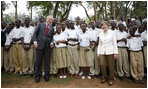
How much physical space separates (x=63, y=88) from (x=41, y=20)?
7.98 ft

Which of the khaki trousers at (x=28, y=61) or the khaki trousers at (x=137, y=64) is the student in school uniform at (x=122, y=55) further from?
the khaki trousers at (x=28, y=61)

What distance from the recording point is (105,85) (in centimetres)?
407

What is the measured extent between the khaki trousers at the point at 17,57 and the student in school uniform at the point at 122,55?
3.34 m

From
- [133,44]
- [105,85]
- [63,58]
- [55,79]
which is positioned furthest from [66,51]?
[133,44]

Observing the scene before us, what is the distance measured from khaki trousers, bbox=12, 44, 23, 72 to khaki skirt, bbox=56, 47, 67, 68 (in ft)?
4.40

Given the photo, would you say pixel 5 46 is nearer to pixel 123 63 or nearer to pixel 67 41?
pixel 67 41

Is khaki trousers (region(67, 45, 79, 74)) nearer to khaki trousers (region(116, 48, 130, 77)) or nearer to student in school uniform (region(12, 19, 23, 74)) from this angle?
khaki trousers (region(116, 48, 130, 77))

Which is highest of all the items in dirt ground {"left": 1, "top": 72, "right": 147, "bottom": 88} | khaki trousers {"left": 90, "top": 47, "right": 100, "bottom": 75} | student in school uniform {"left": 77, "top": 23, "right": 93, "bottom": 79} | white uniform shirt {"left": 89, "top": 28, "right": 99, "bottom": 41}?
white uniform shirt {"left": 89, "top": 28, "right": 99, "bottom": 41}

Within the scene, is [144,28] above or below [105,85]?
above

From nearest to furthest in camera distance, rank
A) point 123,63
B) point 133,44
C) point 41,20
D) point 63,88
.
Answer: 1. point 63,88
2. point 133,44
3. point 123,63
4. point 41,20

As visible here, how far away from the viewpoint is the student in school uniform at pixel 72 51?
15.0 ft

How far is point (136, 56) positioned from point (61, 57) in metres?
2.37

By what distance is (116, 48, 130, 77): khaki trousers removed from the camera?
4406mm

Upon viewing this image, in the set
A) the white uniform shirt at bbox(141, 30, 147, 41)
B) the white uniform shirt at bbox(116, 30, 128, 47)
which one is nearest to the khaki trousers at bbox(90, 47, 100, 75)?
the white uniform shirt at bbox(116, 30, 128, 47)
